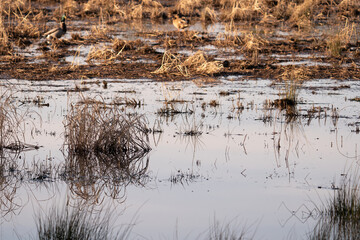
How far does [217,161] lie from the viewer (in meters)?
9.78

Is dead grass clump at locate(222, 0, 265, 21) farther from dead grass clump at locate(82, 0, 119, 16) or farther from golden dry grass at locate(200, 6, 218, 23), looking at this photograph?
dead grass clump at locate(82, 0, 119, 16)

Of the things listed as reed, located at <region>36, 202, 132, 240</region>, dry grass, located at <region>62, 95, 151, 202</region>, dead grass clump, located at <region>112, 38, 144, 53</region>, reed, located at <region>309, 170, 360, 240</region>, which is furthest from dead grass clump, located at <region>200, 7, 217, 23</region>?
reed, located at <region>36, 202, 132, 240</region>

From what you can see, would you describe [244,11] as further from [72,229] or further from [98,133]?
[72,229]

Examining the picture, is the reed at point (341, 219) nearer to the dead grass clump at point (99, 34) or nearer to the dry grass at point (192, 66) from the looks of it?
the dry grass at point (192, 66)

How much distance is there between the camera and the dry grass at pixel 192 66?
1645 centimetres

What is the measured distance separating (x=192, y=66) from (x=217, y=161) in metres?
7.49

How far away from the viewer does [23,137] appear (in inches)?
423

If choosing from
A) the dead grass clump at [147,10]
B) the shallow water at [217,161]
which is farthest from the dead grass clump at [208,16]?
the shallow water at [217,161]

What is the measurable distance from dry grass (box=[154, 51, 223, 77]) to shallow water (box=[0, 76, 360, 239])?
4.15 ft

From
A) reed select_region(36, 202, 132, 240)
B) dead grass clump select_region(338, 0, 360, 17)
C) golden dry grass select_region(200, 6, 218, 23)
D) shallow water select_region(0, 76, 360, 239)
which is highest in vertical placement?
dead grass clump select_region(338, 0, 360, 17)

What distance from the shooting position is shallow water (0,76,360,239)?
24.7ft

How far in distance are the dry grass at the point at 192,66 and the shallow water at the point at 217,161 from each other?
4.15 feet

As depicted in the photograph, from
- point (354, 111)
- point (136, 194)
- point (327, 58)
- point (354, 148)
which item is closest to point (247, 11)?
point (327, 58)

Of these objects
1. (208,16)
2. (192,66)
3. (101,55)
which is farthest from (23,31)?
(208,16)
